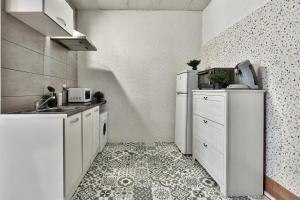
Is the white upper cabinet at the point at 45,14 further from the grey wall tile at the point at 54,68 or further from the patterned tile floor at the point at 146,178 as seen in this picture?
the patterned tile floor at the point at 146,178

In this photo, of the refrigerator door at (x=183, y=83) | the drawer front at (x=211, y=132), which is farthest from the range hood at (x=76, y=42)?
the drawer front at (x=211, y=132)

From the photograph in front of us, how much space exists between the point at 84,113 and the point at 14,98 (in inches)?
28.3

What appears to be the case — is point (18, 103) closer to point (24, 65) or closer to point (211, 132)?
point (24, 65)

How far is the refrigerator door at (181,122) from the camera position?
Result: 350cm

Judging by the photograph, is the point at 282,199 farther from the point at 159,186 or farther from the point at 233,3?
the point at 233,3

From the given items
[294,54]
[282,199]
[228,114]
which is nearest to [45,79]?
[228,114]

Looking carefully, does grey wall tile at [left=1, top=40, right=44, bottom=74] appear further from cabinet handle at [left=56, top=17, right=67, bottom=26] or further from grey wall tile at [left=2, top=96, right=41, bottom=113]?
cabinet handle at [left=56, top=17, right=67, bottom=26]

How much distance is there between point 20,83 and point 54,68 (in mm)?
919

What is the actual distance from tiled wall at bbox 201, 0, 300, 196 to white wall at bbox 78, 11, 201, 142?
190cm

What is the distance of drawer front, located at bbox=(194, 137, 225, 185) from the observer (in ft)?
7.30

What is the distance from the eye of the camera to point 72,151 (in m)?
2.05

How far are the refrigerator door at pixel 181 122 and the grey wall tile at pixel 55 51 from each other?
Result: 2.02 m

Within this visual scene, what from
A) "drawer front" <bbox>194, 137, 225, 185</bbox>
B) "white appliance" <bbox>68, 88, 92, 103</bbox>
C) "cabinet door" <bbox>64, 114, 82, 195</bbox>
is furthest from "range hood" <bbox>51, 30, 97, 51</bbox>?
"drawer front" <bbox>194, 137, 225, 185</bbox>

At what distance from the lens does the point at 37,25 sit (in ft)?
7.76
